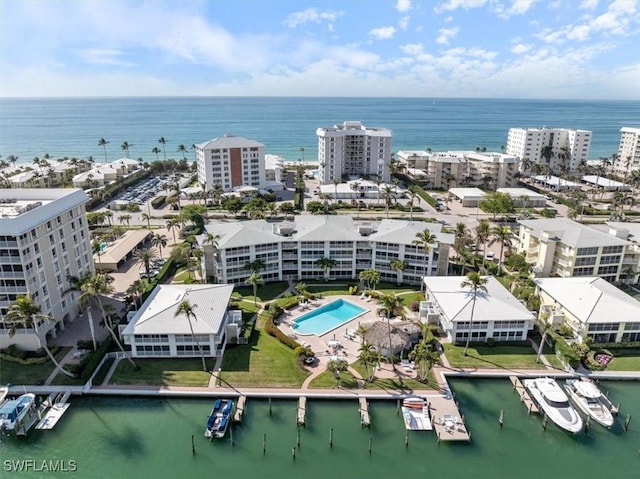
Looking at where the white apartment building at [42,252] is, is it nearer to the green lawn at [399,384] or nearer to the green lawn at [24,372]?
the green lawn at [24,372]

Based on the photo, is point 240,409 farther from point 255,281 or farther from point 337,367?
point 255,281

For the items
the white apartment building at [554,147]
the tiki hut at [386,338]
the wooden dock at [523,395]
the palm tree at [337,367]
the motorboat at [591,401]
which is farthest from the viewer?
the white apartment building at [554,147]

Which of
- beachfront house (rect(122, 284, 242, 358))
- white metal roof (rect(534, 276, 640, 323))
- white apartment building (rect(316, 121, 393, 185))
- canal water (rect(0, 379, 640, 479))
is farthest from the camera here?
white apartment building (rect(316, 121, 393, 185))

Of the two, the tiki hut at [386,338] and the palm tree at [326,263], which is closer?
the tiki hut at [386,338]

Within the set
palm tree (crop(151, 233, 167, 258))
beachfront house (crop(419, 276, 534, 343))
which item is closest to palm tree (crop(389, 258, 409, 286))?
beachfront house (crop(419, 276, 534, 343))

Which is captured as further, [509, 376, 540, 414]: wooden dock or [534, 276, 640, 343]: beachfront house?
[534, 276, 640, 343]: beachfront house

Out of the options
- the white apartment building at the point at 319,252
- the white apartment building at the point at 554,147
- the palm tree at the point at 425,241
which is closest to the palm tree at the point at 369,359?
the palm tree at the point at 425,241

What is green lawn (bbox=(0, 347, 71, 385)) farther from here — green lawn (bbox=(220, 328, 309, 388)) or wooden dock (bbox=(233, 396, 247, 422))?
wooden dock (bbox=(233, 396, 247, 422))

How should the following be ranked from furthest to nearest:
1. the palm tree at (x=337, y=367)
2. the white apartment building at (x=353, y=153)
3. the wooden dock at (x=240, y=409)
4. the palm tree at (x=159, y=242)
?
the white apartment building at (x=353, y=153)
the palm tree at (x=159, y=242)
the palm tree at (x=337, y=367)
the wooden dock at (x=240, y=409)
